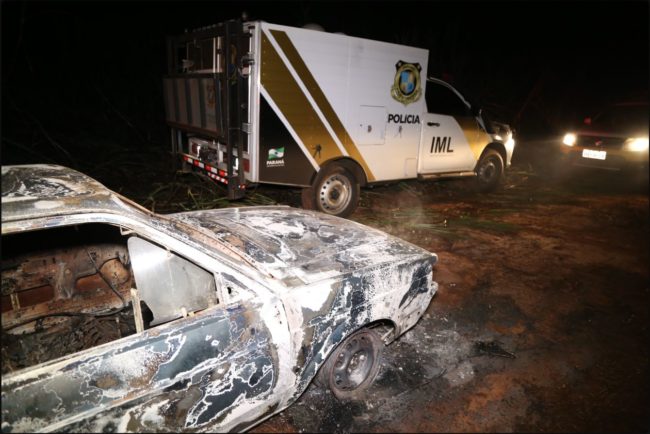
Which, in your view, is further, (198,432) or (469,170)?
(469,170)

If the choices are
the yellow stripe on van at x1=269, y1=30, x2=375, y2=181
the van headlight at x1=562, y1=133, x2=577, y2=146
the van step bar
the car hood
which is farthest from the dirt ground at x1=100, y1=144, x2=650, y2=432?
the van headlight at x1=562, y1=133, x2=577, y2=146

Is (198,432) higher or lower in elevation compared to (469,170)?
lower

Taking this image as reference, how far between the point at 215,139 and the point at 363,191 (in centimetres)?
321

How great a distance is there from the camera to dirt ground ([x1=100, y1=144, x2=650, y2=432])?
8.58 feet

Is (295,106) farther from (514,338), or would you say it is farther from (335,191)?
(514,338)

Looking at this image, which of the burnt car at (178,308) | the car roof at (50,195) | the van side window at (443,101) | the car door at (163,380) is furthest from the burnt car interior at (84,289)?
the van side window at (443,101)

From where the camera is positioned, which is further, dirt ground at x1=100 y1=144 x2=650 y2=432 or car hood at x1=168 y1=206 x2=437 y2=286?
dirt ground at x1=100 y1=144 x2=650 y2=432

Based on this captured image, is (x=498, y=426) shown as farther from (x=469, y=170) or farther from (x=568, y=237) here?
(x=469, y=170)

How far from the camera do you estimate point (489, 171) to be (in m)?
8.28

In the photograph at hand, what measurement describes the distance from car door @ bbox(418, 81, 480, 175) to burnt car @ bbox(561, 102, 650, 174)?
375cm

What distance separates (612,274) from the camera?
190 inches

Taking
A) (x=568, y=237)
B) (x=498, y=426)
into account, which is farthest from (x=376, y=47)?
(x=498, y=426)

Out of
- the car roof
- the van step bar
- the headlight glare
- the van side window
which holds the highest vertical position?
the van side window

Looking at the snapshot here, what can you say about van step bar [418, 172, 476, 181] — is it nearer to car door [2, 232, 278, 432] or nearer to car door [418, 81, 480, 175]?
car door [418, 81, 480, 175]
